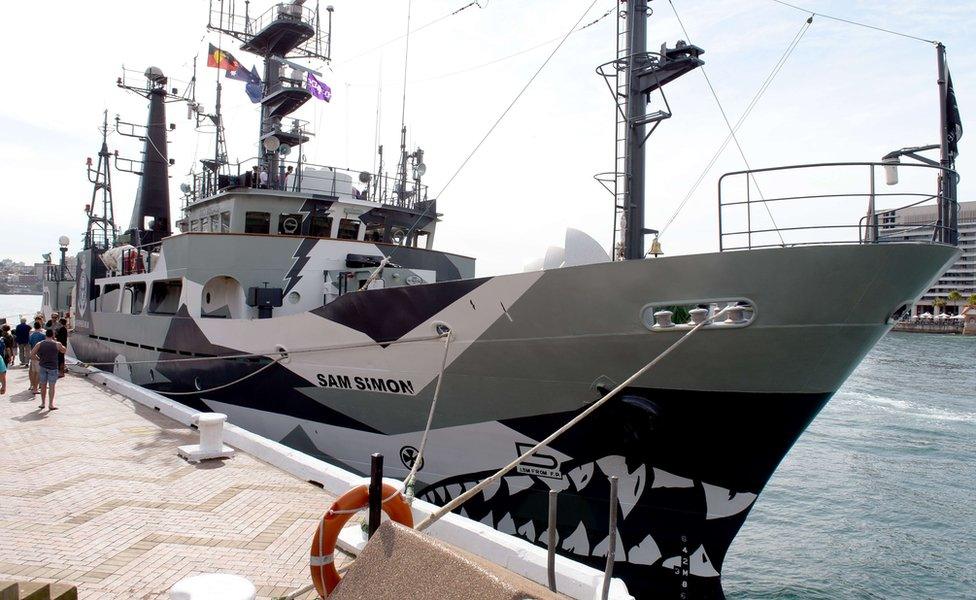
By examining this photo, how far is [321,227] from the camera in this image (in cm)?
1164

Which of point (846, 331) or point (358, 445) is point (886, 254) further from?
point (358, 445)

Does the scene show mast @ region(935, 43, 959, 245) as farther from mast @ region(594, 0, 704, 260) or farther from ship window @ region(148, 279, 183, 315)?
ship window @ region(148, 279, 183, 315)

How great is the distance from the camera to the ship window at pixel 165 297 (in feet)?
43.0

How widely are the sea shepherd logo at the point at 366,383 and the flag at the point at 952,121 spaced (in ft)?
19.7

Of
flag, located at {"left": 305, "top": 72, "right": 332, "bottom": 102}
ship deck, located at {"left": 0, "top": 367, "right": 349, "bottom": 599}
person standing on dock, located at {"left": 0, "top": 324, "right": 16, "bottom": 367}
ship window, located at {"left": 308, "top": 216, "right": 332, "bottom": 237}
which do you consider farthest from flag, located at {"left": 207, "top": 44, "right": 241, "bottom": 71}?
ship deck, located at {"left": 0, "top": 367, "right": 349, "bottom": 599}

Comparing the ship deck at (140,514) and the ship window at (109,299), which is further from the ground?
the ship window at (109,299)

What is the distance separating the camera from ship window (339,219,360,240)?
462 inches

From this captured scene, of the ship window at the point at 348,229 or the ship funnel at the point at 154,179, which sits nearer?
the ship window at the point at 348,229

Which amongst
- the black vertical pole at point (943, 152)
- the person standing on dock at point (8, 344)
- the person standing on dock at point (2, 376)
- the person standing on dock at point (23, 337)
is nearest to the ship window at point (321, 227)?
the person standing on dock at point (2, 376)

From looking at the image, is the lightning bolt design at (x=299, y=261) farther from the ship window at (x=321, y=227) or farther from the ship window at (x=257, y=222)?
the ship window at (x=257, y=222)

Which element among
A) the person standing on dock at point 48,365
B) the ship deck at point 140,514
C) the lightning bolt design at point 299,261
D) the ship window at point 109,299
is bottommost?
the ship deck at point 140,514

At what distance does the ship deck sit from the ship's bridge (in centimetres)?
432

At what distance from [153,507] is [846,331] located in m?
6.44

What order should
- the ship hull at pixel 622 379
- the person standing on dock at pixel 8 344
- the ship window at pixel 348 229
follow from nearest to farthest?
the ship hull at pixel 622 379
the ship window at pixel 348 229
the person standing on dock at pixel 8 344
